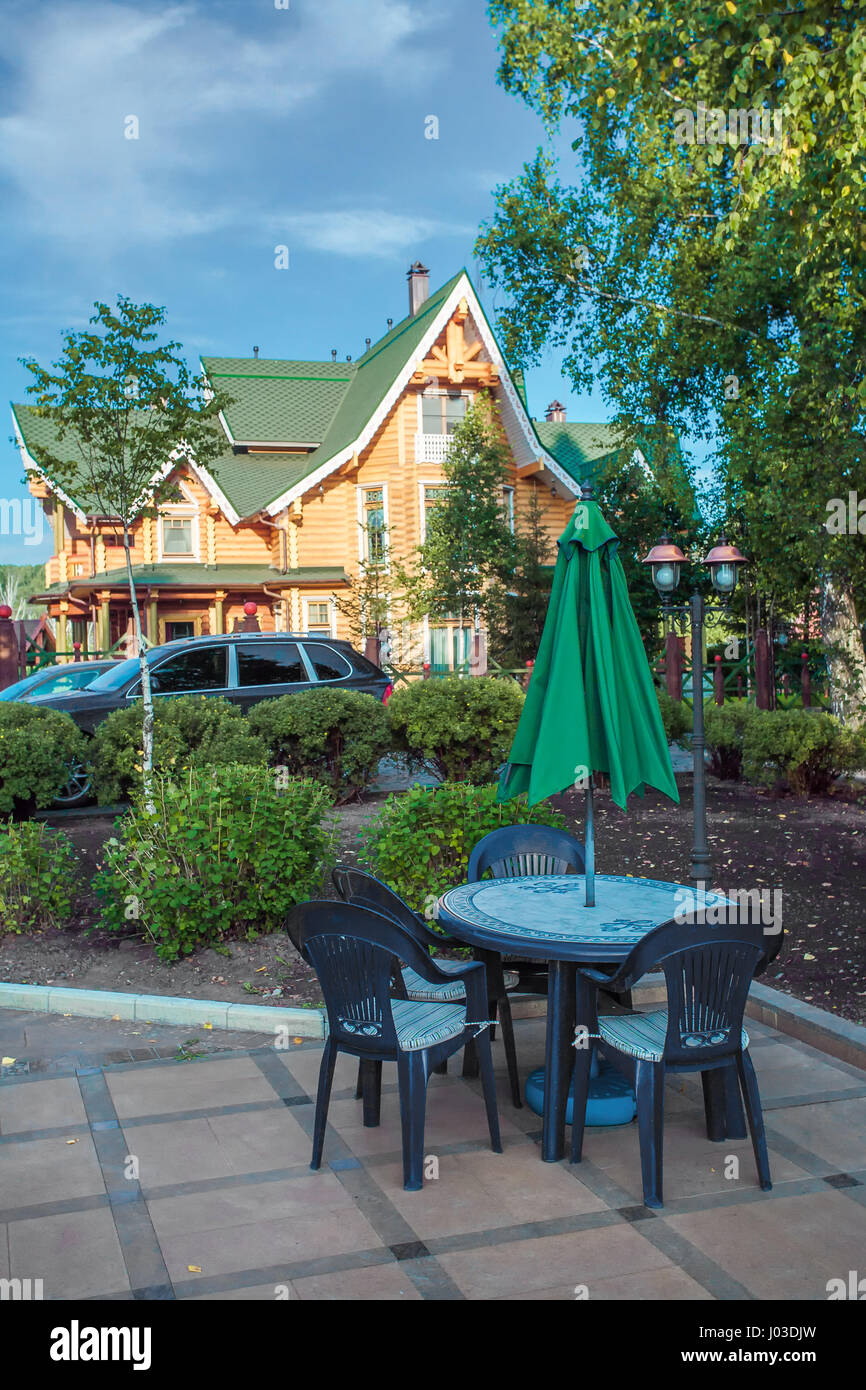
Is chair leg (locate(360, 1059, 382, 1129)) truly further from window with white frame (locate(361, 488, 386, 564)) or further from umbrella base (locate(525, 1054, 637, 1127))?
window with white frame (locate(361, 488, 386, 564))

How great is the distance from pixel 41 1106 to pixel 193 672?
8475 millimetres

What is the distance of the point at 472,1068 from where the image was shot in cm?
523

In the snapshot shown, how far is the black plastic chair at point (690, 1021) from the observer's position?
13.1ft

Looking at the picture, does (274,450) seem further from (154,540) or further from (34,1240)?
(34,1240)

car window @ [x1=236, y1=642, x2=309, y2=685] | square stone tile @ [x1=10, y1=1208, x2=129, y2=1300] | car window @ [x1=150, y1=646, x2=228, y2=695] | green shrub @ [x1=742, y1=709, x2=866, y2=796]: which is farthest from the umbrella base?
car window @ [x1=236, y1=642, x2=309, y2=685]

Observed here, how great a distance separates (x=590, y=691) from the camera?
4.77 m

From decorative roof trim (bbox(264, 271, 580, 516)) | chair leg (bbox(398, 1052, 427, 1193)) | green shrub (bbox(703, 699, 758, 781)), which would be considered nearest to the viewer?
chair leg (bbox(398, 1052, 427, 1193))

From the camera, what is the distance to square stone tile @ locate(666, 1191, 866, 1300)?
342 cm

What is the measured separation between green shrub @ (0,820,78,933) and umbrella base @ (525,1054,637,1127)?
377 centimetres

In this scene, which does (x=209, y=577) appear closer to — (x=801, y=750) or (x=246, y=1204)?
(x=801, y=750)

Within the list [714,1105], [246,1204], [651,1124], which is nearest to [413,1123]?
[246,1204]

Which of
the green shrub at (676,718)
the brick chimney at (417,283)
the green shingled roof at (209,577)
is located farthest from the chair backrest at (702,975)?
the brick chimney at (417,283)

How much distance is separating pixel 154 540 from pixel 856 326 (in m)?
20.5

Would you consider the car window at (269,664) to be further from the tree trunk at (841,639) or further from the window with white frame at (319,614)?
the window with white frame at (319,614)
